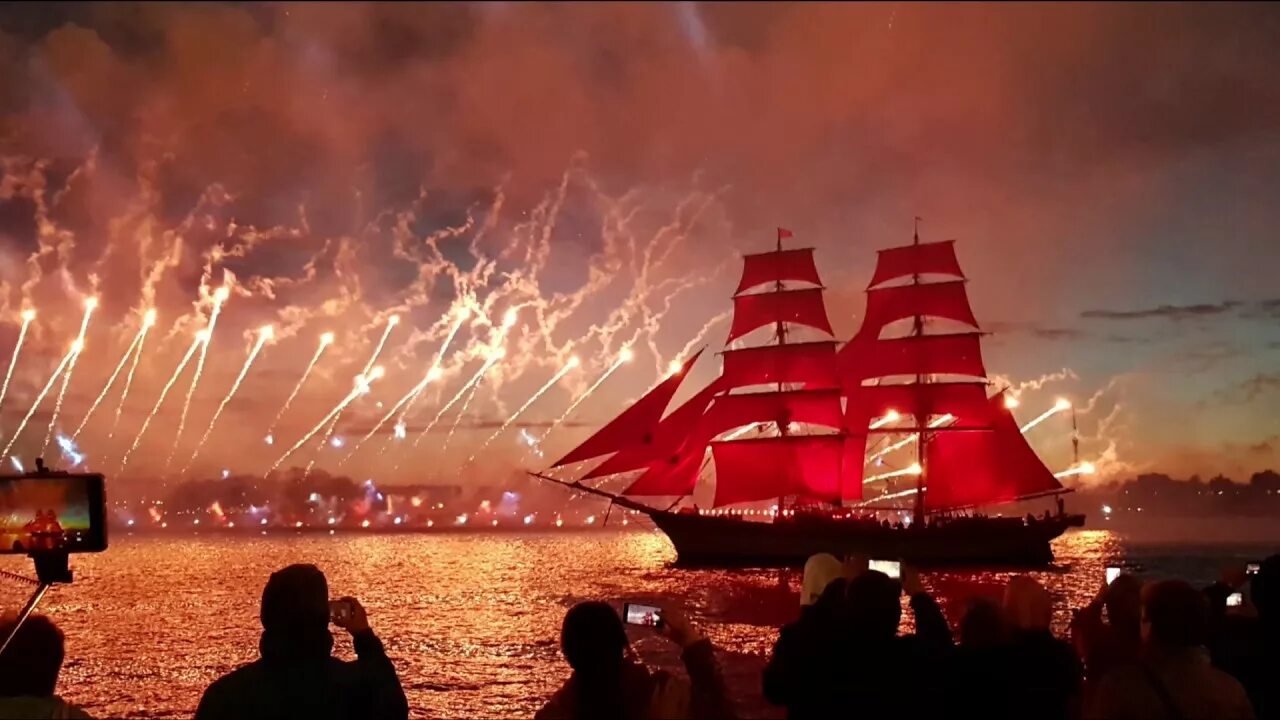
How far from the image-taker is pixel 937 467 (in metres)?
79.5

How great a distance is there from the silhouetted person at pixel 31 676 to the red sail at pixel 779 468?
75.7 metres

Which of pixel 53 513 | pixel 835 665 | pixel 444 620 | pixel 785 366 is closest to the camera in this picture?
pixel 835 665

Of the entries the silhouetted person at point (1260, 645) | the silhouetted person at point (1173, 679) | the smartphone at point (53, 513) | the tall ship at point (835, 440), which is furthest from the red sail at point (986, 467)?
the smartphone at point (53, 513)

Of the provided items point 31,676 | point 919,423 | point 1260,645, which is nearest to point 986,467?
point 919,423

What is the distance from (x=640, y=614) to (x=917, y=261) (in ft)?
264

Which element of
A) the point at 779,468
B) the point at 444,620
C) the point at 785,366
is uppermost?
the point at 785,366

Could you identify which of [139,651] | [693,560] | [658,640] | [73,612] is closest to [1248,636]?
[658,640]

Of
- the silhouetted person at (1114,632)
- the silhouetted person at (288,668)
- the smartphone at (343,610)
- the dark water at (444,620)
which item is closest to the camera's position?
the silhouetted person at (288,668)

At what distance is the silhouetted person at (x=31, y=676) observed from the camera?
375cm

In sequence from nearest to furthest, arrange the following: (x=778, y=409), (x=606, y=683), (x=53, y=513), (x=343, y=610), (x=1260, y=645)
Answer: (x=606, y=683) → (x=343, y=610) → (x=53, y=513) → (x=1260, y=645) → (x=778, y=409)

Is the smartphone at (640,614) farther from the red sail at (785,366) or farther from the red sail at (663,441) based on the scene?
the red sail at (785,366)

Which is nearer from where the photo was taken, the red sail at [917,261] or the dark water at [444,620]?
the dark water at [444,620]

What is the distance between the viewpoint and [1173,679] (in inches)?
170

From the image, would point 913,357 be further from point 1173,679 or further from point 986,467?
point 1173,679
